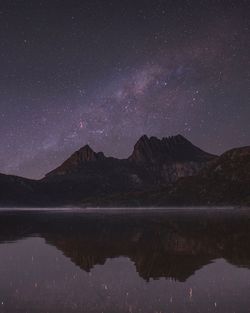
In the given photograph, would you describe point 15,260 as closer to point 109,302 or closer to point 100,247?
point 100,247

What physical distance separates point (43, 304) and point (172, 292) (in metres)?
8.10

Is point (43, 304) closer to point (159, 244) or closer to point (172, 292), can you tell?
point (172, 292)

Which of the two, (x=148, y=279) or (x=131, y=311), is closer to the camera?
(x=131, y=311)

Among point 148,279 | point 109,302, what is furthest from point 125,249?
point 109,302

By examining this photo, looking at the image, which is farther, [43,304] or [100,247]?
[100,247]

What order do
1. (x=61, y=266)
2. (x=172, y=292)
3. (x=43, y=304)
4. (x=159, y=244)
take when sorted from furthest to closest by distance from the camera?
(x=159, y=244), (x=61, y=266), (x=172, y=292), (x=43, y=304)

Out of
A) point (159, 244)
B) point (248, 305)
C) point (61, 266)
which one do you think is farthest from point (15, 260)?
point (248, 305)

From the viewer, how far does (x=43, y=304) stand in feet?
81.7

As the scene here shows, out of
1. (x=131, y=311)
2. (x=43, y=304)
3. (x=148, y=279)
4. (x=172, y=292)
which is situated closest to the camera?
(x=131, y=311)

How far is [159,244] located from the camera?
56062 millimetres

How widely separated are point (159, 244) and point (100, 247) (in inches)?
296

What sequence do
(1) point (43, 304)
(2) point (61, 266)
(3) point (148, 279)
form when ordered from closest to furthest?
(1) point (43, 304) → (3) point (148, 279) → (2) point (61, 266)

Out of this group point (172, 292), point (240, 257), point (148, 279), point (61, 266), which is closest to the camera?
point (172, 292)

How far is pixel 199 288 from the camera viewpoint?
2905 centimetres
